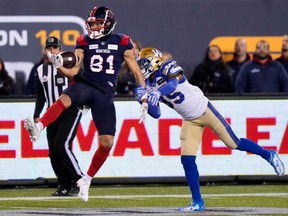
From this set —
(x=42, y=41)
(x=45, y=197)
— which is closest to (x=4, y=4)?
(x=42, y=41)

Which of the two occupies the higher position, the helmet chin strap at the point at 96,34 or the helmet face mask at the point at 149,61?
the helmet chin strap at the point at 96,34

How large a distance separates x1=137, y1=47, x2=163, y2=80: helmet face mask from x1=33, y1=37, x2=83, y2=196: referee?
79.6 inches

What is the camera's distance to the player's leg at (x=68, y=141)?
46.1ft

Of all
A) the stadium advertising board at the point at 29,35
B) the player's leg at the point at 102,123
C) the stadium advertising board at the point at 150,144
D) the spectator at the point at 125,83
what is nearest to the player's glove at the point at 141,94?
the player's leg at the point at 102,123

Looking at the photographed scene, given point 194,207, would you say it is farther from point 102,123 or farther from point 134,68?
point 134,68

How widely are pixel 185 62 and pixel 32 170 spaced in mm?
4344

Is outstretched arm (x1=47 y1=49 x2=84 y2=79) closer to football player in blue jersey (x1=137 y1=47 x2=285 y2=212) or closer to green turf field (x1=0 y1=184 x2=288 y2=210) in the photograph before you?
football player in blue jersey (x1=137 y1=47 x2=285 y2=212)

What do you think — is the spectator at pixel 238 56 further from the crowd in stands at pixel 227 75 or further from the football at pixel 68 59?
the football at pixel 68 59

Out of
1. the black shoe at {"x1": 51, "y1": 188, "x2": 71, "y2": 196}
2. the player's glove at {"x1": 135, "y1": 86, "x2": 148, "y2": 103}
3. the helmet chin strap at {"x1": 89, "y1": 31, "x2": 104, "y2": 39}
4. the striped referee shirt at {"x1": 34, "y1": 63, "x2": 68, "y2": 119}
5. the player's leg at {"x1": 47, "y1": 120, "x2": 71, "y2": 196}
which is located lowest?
the black shoe at {"x1": 51, "y1": 188, "x2": 71, "y2": 196}

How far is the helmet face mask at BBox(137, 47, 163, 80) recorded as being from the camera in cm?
1211

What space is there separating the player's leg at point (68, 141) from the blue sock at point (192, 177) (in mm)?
2346

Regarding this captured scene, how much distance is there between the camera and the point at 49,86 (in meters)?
14.1

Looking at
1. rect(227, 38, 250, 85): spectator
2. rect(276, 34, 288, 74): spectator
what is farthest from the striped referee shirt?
rect(276, 34, 288, 74): spectator

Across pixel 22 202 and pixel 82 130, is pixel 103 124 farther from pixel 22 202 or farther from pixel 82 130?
pixel 82 130
